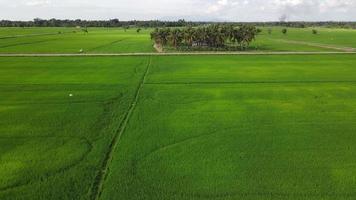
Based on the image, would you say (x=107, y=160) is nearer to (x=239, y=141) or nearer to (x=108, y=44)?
(x=239, y=141)

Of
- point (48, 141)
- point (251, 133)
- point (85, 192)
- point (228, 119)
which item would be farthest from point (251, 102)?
point (85, 192)

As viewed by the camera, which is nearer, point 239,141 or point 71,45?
point 239,141

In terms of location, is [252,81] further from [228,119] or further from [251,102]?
[228,119]

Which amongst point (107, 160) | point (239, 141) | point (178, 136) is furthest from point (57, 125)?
point (239, 141)

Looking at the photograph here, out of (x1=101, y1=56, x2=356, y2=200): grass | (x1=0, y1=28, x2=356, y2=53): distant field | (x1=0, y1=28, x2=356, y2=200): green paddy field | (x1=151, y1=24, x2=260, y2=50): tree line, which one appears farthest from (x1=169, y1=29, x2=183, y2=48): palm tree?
(x1=101, y1=56, x2=356, y2=200): grass

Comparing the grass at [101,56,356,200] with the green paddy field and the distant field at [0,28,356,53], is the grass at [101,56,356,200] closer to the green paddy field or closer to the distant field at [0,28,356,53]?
the green paddy field

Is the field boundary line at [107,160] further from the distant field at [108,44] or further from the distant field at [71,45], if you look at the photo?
the distant field at [108,44]
